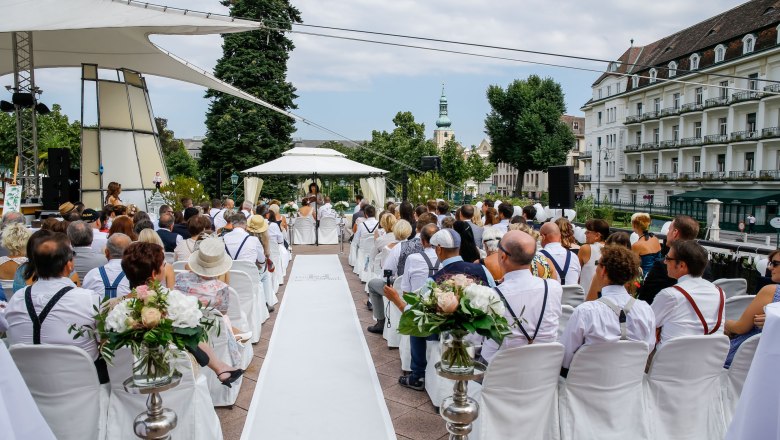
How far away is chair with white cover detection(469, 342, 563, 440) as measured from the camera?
130 inches

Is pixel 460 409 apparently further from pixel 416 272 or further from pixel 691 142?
pixel 691 142

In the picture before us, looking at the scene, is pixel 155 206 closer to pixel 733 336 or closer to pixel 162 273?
pixel 162 273

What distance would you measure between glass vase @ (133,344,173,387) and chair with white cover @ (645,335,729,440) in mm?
3032

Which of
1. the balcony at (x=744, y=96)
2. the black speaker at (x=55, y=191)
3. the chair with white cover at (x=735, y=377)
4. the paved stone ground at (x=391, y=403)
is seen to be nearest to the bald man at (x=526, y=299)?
the paved stone ground at (x=391, y=403)

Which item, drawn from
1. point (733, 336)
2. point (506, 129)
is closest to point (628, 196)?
point (506, 129)

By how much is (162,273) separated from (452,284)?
2.18m

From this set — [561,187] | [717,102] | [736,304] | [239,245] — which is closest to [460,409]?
[736,304]

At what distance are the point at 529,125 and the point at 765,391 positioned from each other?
5137cm

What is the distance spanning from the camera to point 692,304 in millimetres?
3658

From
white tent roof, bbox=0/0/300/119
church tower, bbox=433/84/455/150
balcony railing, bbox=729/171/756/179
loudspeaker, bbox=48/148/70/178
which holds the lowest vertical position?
loudspeaker, bbox=48/148/70/178

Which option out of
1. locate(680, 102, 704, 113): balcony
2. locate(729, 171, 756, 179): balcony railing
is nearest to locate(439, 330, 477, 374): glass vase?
locate(729, 171, 756, 179): balcony railing

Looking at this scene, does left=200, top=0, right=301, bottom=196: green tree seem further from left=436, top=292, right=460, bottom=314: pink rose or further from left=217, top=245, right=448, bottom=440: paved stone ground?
left=436, top=292, right=460, bottom=314: pink rose

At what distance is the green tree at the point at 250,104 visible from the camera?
3102 cm

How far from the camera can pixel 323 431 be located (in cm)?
414
